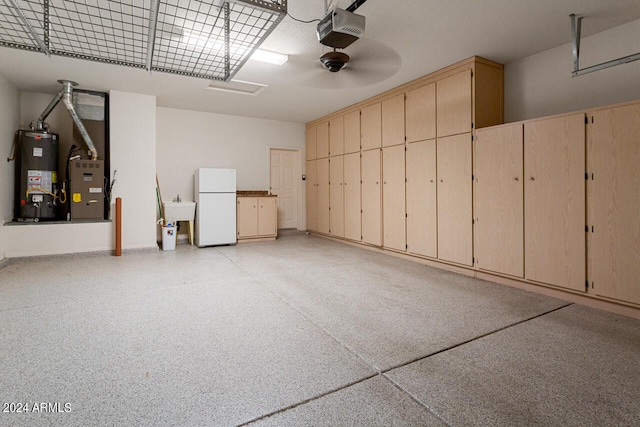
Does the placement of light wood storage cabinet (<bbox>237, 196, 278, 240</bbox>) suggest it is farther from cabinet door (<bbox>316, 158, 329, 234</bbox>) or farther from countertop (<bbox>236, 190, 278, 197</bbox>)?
cabinet door (<bbox>316, 158, 329, 234</bbox>)

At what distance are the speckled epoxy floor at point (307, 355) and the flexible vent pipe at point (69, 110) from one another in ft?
7.43

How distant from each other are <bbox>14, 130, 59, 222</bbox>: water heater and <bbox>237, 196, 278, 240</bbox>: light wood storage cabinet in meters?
2.98

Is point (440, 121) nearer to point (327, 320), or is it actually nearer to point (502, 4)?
point (502, 4)

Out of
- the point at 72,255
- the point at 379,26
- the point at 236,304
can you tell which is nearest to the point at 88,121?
the point at 72,255

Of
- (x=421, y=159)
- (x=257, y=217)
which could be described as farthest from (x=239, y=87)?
(x=421, y=159)

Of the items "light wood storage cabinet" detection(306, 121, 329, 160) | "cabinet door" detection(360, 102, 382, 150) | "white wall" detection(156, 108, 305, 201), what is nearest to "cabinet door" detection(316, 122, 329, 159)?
"light wood storage cabinet" detection(306, 121, 329, 160)

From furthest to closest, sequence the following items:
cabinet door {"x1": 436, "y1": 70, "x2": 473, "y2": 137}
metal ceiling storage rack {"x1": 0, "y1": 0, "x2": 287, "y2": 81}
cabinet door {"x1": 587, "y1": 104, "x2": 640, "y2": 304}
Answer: cabinet door {"x1": 436, "y1": 70, "x2": 473, "y2": 137} < cabinet door {"x1": 587, "y1": 104, "x2": 640, "y2": 304} < metal ceiling storage rack {"x1": 0, "y1": 0, "x2": 287, "y2": 81}

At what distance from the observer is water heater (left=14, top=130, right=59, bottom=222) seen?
4746 mm

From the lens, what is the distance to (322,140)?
7.16 metres

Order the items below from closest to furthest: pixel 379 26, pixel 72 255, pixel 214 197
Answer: pixel 379 26 < pixel 72 255 < pixel 214 197

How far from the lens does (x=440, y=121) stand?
4344 millimetres

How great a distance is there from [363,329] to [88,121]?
5430 millimetres

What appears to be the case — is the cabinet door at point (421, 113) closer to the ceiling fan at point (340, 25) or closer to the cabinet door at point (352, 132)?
the cabinet door at point (352, 132)

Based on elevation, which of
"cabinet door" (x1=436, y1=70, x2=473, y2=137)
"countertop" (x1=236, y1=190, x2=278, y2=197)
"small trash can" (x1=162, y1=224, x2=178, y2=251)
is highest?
"cabinet door" (x1=436, y1=70, x2=473, y2=137)
